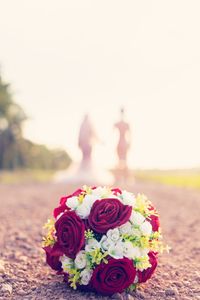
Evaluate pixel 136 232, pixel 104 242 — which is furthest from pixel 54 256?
pixel 136 232

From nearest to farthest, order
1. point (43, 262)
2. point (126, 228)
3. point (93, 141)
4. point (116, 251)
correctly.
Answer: point (116, 251) < point (126, 228) < point (43, 262) < point (93, 141)

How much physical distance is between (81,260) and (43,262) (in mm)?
1995

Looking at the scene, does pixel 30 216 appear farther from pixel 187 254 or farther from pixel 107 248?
pixel 107 248

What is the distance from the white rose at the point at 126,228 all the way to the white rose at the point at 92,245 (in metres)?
0.26

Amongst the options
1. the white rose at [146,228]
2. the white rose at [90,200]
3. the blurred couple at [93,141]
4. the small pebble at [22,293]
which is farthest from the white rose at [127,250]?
the blurred couple at [93,141]

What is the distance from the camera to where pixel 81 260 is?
516 cm

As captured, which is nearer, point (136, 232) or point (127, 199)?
point (136, 232)

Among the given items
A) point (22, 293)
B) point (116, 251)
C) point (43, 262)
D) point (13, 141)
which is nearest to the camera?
point (116, 251)

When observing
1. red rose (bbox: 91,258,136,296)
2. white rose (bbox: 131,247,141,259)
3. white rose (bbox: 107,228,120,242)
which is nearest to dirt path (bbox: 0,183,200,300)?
red rose (bbox: 91,258,136,296)

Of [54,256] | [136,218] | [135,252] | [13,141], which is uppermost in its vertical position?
[13,141]

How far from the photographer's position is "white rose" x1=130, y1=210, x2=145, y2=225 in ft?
17.3

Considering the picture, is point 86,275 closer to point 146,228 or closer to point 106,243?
point 106,243

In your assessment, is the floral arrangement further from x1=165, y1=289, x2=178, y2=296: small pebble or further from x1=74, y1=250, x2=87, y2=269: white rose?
x1=165, y1=289, x2=178, y2=296: small pebble

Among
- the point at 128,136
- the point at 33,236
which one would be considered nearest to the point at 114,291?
the point at 33,236
